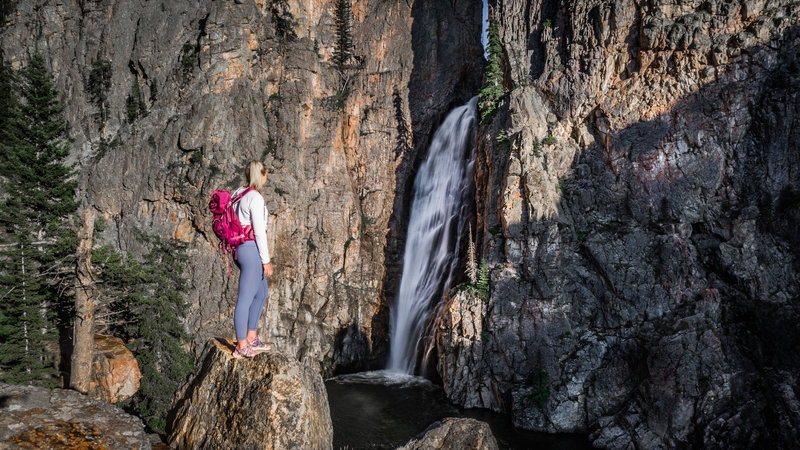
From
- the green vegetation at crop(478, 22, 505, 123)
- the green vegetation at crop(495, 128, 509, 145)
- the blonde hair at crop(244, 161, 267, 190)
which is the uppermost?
the green vegetation at crop(478, 22, 505, 123)

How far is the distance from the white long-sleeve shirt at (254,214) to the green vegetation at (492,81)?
22.4 metres

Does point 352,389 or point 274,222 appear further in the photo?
point 274,222

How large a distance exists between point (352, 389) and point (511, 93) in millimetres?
19021

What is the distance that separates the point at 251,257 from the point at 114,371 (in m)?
13.0

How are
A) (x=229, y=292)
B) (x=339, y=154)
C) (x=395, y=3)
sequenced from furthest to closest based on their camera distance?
1. (x=395, y=3)
2. (x=339, y=154)
3. (x=229, y=292)

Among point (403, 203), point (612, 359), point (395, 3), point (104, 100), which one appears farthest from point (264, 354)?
point (395, 3)

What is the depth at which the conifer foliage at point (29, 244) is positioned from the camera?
695 inches

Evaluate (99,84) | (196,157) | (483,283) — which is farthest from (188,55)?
(483,283)

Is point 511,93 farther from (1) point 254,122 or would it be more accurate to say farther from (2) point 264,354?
(2) point 264,354

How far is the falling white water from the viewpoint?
2741 cm

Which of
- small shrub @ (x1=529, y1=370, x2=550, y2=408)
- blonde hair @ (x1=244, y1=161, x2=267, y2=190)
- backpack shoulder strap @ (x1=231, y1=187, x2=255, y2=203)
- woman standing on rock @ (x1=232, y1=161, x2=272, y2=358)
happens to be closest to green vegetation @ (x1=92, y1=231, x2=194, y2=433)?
woman standing on rock @ (x1=232, y1=161, x2=272, y2=358)

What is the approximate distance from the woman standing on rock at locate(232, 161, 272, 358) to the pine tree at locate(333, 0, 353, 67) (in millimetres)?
32423

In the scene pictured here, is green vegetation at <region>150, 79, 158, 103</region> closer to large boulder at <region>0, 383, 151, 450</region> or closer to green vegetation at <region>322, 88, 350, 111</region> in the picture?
green vegetation at <region>322, 88, 350, 111</region>

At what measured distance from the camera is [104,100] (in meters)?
32.6
